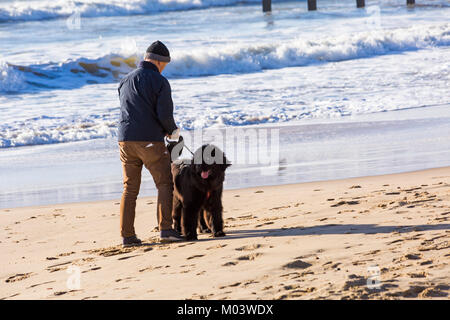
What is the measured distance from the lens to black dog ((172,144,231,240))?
612 centimetres

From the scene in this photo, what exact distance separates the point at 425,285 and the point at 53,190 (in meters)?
6.38

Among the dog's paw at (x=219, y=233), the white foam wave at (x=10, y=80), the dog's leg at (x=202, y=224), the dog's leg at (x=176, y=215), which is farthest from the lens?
the white foam wave at (x=10, y=80)

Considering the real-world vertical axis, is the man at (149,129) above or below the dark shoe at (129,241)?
above

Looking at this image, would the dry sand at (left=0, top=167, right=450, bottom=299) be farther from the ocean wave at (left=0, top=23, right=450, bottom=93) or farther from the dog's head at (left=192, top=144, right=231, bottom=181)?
the ocean wave at (left=0, top=23, right=450, bottom=93)

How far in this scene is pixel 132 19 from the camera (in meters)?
41.8

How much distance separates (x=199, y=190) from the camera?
6.29m

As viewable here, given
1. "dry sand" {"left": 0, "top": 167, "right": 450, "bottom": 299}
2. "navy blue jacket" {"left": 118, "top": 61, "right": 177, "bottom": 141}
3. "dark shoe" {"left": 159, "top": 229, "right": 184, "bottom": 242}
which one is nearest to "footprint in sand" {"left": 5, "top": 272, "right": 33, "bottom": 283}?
"dry sand" {"left": 0, "top": 167, "right": 450, "bottom": 299}

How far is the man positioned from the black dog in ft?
0.38

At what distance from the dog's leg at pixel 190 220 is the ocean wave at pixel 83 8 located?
3682 cm

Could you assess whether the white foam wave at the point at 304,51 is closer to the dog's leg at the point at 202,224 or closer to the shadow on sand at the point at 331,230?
the dog's leg at the point at 202,224

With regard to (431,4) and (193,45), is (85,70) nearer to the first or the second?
(193,45)

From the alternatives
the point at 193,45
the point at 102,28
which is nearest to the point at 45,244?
the point at 193,45

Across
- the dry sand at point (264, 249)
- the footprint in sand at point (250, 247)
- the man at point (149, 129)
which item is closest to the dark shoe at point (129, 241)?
the man at point (149, 129)

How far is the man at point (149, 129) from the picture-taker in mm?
6215
